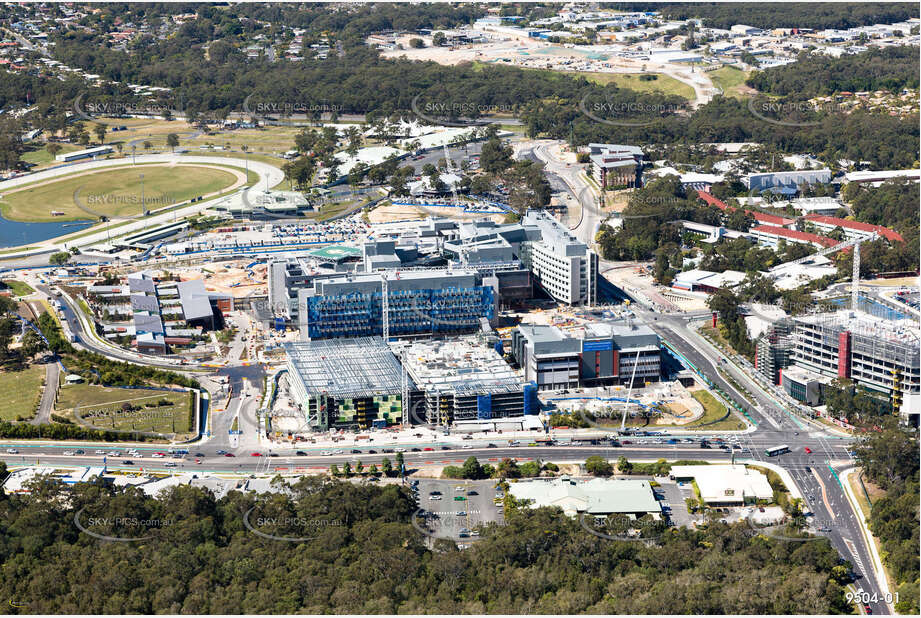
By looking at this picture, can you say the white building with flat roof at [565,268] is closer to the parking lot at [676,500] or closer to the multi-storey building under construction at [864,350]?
the multi-storey building under construction at [864,350]

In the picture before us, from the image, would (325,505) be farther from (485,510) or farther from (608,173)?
(608,173)

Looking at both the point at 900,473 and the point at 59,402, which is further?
the point at 59,402

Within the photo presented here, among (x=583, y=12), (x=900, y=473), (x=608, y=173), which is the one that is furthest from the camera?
(x=583, y=12)

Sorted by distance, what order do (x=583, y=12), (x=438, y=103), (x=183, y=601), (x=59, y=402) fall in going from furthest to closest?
1. (x=583, y=12)
2. (x=438, y=103)
3. (x=59, y=402)
4. (x=183, y=601)

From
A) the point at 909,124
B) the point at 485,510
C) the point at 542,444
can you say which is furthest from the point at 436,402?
the point at 909,124

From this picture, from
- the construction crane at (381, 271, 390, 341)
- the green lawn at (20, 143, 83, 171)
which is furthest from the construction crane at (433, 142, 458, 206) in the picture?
the green lawn at (20, 143, 83, 171)
